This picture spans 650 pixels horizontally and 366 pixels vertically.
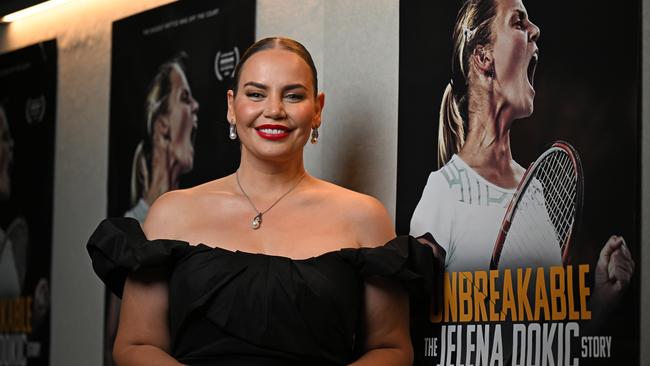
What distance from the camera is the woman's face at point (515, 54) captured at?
10.3 feet

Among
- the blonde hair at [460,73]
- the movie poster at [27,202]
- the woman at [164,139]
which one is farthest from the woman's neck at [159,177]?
the blonde hair at [460,73]

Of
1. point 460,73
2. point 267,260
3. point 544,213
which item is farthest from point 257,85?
point 544,213

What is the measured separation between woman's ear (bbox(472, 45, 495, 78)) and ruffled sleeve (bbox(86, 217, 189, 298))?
0.99 m

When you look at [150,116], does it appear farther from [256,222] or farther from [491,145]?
[491,145]

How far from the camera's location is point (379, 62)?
3.58 meters

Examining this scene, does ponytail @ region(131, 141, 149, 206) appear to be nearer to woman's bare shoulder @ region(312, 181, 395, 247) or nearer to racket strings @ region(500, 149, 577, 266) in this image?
woman's bare shoulder @ region(312, 181, 395, 247)

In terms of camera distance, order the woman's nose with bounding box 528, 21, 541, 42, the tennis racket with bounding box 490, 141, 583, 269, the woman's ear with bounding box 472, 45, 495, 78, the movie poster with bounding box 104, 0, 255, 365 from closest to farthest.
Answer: the tennis racket with bounding box 490, 141, 583, 269 < the woman's nose with bounding box 528, 21, 541, 42 < the woman's ear with bounding box 472, 45, 495, 78 < the movie poster with bounding box 104, 0, 255, 365

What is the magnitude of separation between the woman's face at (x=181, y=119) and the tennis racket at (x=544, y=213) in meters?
1.46

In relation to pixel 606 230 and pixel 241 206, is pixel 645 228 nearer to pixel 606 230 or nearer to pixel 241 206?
pixel 606 230

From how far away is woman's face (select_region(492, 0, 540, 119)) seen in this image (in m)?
3.13

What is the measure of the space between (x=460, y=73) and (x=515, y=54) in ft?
0.69

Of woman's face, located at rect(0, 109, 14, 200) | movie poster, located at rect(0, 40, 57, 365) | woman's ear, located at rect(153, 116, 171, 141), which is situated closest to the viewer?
woman's ear, located at rect(153, 116, 171, 141)

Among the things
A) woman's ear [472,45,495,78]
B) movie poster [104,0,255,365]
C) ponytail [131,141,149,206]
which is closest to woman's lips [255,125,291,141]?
woman's ear [472,45,495,78]

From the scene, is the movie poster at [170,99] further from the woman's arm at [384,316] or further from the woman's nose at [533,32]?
the woman's nose at [533,32]
